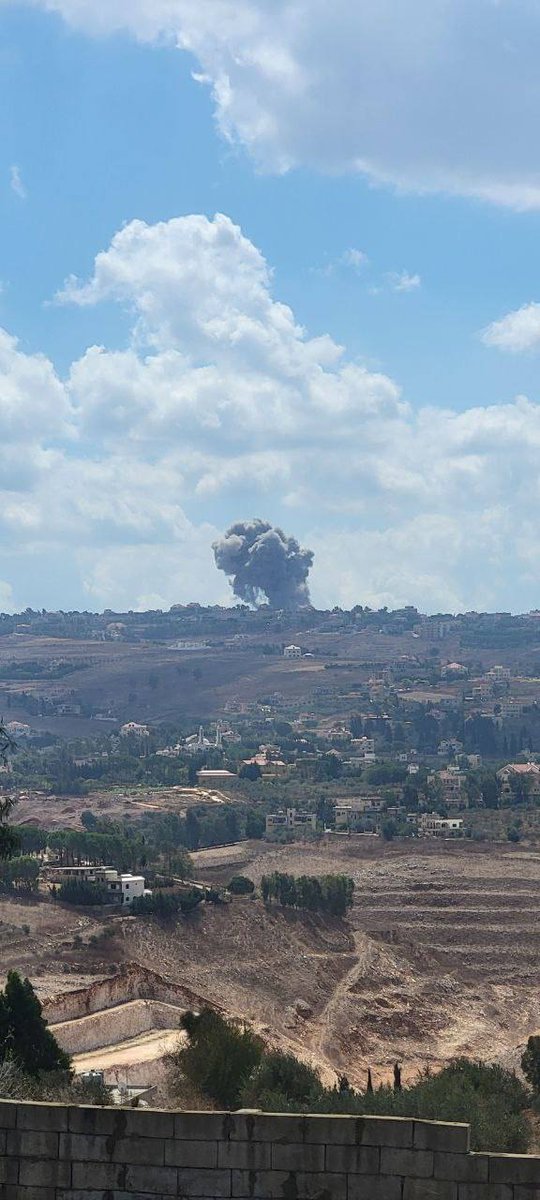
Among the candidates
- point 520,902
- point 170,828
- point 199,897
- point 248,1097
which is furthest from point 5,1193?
point 170,828

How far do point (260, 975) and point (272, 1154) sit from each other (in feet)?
220

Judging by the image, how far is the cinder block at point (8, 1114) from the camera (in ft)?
26.8

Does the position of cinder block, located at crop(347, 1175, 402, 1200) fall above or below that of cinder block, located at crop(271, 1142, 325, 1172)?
below

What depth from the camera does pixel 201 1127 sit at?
8.03 metres

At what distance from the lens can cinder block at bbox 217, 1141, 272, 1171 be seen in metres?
8.00

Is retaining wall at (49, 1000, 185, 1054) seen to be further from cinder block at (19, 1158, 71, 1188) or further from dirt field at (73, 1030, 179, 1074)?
cinder block at (19, 1158, 71, 1188)

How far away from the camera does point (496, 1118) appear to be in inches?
1248

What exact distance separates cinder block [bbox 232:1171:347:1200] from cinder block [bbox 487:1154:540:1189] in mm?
762

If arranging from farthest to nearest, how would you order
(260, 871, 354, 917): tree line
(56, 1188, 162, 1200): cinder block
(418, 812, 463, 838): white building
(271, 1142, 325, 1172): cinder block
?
1. (418, 812, 463, 838): white building
2. (260, 871, 354, 917): tree line
3. (56, 1188, 162, 1200): cinder block
4. (271, 1142, 325, 1172): cinder block

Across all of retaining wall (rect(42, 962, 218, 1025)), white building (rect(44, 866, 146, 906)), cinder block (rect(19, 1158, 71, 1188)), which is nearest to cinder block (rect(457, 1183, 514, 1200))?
cinder block (rect(19, 1158, 71, 1188))

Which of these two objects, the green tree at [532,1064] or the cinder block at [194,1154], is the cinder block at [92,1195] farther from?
the green tree at [532,1064]

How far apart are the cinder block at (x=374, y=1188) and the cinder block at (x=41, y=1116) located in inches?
60.4

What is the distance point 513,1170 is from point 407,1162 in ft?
1.76

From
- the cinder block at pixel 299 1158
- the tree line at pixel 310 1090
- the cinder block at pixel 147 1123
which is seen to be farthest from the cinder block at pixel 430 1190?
the tree line at pixel 310 1090
